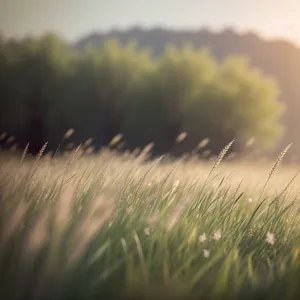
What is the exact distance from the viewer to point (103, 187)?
116 inches

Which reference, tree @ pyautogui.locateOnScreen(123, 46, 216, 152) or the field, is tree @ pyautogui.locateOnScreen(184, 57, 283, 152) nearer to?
tree @ pyautogui.locateOnScreen(123, 46, 216, 152)

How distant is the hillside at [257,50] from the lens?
272 feet

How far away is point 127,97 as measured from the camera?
104 ft

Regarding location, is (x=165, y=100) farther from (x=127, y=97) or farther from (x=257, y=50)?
(x=257, y=50)

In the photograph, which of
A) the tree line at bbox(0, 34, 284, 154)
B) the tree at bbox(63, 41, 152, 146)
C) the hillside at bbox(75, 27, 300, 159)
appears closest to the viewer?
the tree line at bbox(0, 34, 284, 154)

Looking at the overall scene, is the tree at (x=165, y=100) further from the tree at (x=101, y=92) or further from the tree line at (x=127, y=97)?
the tree at (x=101, y=92)

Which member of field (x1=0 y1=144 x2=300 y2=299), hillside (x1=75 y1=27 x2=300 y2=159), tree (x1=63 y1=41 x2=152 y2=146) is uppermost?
hillside (x1=75 y1=27 x2=300 y2=159)

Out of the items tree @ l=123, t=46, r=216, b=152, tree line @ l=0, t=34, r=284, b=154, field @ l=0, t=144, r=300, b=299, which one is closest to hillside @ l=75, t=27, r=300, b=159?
tree line @ l=0, t=34, r=284, b=154

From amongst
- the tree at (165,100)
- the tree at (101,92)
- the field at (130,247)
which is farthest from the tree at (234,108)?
the field at (130,247)

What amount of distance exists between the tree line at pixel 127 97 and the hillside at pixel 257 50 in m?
39.6

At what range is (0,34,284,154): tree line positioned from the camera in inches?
1187

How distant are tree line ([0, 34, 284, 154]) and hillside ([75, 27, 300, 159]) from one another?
39607mm

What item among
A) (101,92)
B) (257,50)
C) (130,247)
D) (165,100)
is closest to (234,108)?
(165,100)

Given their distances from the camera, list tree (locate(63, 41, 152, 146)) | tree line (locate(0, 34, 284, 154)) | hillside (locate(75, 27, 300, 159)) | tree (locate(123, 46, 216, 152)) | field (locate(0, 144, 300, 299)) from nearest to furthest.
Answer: field (locate(0, 144, 300, 299)) → tree line (locate(0, 34, 284, 154)) → tree (locate(123, 46, 216, 152)) → tree (locate(63, 41, 152, 146)) → hillside (locate(75, 27, 300, 159))
